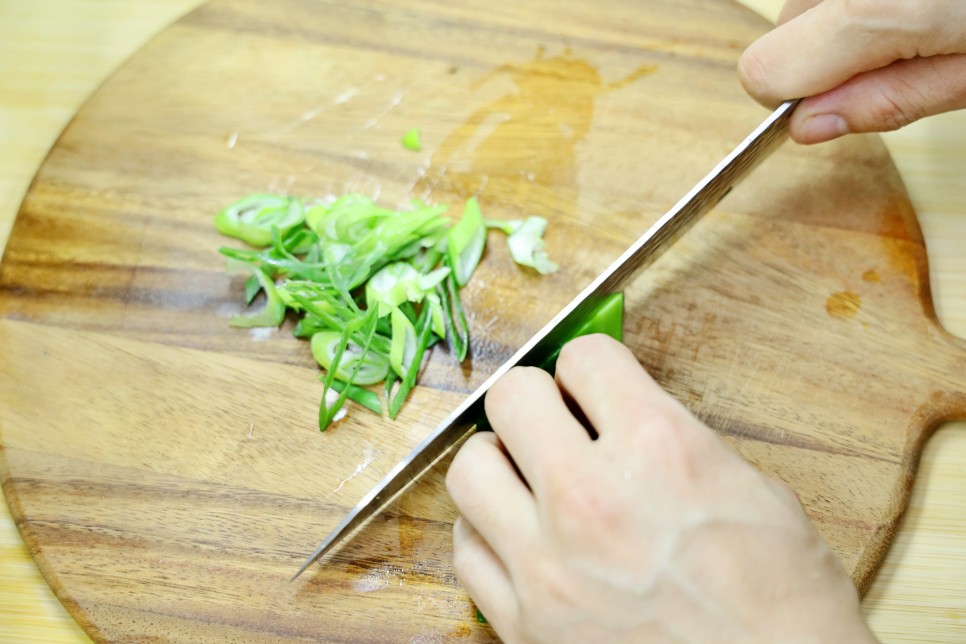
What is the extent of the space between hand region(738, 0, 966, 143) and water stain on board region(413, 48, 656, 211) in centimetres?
39

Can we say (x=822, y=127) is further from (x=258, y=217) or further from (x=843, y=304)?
(x=258, y=217)

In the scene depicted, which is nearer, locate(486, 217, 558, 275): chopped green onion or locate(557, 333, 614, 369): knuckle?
locate(557, 333, 614, 369): knuckle

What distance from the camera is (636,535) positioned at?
958mm

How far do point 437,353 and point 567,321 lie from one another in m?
0.30

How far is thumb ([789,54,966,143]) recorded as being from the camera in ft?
4.37

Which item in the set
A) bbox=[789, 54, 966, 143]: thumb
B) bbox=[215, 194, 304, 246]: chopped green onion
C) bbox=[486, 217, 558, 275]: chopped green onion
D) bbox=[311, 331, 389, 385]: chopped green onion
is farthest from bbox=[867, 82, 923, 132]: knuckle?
bbox=[215, 194, 304, 246]: chopped green onion

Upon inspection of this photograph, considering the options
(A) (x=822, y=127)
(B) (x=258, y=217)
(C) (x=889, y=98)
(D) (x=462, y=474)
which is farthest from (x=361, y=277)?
(C) (x=889, y=98)

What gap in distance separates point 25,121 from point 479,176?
1065mm

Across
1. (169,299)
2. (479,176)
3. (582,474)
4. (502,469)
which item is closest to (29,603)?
(169,299)

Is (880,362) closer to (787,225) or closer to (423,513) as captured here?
(787,225)

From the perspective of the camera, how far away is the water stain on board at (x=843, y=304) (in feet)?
4.81

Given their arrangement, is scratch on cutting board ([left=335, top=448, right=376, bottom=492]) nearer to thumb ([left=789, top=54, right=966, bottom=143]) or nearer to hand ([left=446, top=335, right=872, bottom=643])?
hand ([left=446, top=335, right=872, bottom=643])

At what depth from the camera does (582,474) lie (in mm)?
993

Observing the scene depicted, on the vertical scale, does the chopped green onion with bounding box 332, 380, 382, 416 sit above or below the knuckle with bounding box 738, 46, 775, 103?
below
